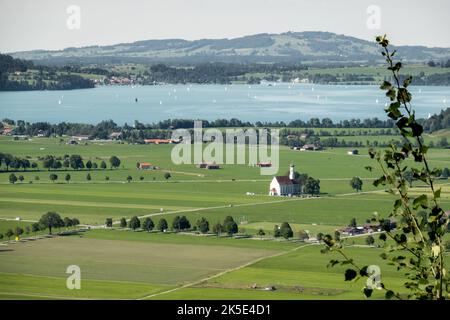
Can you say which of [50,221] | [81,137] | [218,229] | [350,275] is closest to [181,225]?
[218,229]

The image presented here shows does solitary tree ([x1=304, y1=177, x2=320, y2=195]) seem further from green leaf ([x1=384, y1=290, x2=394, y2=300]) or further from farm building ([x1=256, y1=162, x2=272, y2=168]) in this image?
green leaf ([x1=384, y1=290, x2=394, y2=300])

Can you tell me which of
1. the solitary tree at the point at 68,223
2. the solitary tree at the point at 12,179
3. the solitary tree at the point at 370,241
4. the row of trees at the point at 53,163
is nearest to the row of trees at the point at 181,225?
the solitary tree at the point at 68,223

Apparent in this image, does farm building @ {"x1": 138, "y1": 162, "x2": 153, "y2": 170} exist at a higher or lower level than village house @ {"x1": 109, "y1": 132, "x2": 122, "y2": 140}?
higher

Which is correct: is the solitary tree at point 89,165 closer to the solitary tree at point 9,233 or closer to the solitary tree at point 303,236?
the solitary tree at point 9,233

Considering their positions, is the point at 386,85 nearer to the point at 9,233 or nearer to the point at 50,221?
the point at 9,233

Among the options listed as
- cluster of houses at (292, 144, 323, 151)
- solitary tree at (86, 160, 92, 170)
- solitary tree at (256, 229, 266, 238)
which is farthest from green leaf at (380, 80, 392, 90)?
cluster of houses at (292, 144, 323, 151)
